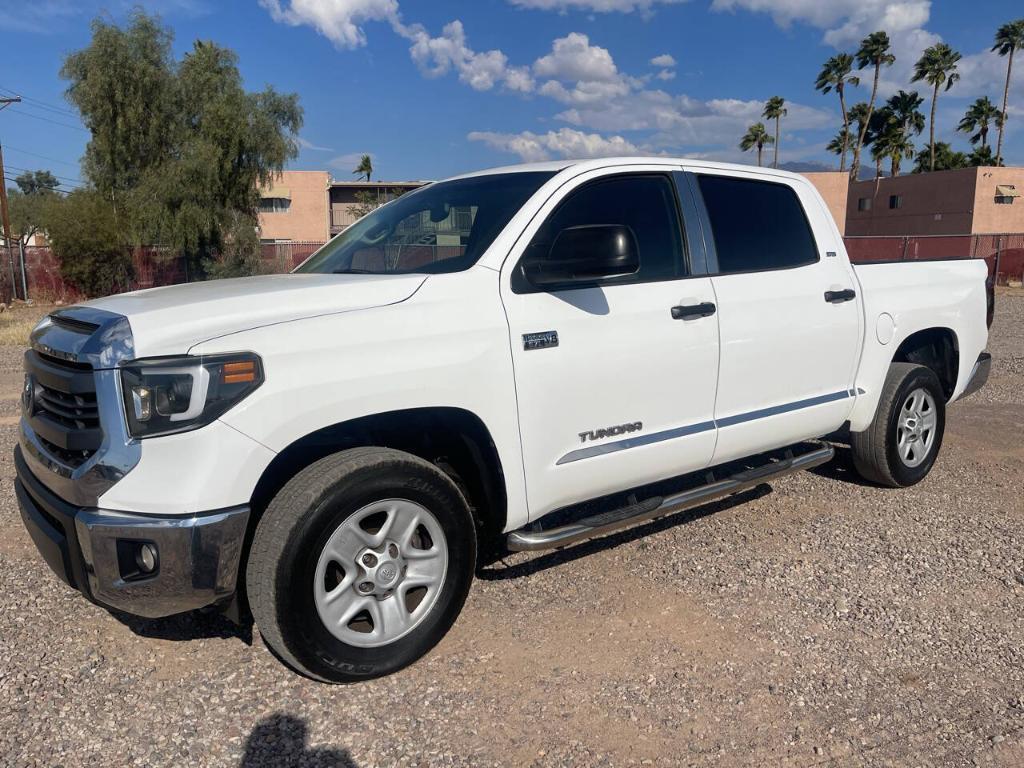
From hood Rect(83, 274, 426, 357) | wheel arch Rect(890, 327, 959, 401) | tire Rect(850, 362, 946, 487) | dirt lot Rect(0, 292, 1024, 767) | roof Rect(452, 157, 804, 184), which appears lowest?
dirt lot Rect(0, 292, 1024, 767)

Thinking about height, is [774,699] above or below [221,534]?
below

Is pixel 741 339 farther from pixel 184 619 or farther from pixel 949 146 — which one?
pixel 949 146

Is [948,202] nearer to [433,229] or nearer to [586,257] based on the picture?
[433,229]

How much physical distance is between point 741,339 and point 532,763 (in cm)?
227

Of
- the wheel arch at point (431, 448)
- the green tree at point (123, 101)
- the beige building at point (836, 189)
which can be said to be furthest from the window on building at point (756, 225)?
the beige building at point (836, 189)

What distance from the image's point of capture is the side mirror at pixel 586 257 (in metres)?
3.22

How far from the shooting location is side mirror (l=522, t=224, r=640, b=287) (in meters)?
3.22

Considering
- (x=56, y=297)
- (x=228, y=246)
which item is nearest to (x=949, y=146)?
(x=228, y=246)

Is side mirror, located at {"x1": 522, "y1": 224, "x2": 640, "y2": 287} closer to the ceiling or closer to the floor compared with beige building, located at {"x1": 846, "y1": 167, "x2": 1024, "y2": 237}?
closer to the floor

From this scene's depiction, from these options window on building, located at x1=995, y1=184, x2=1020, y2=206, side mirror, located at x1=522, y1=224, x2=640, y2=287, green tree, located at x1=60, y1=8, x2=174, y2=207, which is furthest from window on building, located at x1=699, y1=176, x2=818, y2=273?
window on building, located at x1=995, y1=184, x2=1020, y2=206

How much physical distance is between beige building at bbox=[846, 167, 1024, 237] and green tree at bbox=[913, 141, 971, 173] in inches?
488

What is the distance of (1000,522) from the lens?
4.77 m

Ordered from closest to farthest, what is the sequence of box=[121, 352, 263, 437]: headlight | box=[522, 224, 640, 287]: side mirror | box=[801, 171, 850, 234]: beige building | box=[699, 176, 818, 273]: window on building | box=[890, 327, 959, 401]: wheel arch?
box=[121, 352, 263, 437]: headlight → box=[522, 224, 640, 287]: side mirror → box=[699, 176, 818, 273]: window on building → box=[890, 327, 959, 401]: wheel arch → box=[801, 171, 850, 234]: beige building

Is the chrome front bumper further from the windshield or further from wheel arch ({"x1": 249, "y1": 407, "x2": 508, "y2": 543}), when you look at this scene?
the windshield
